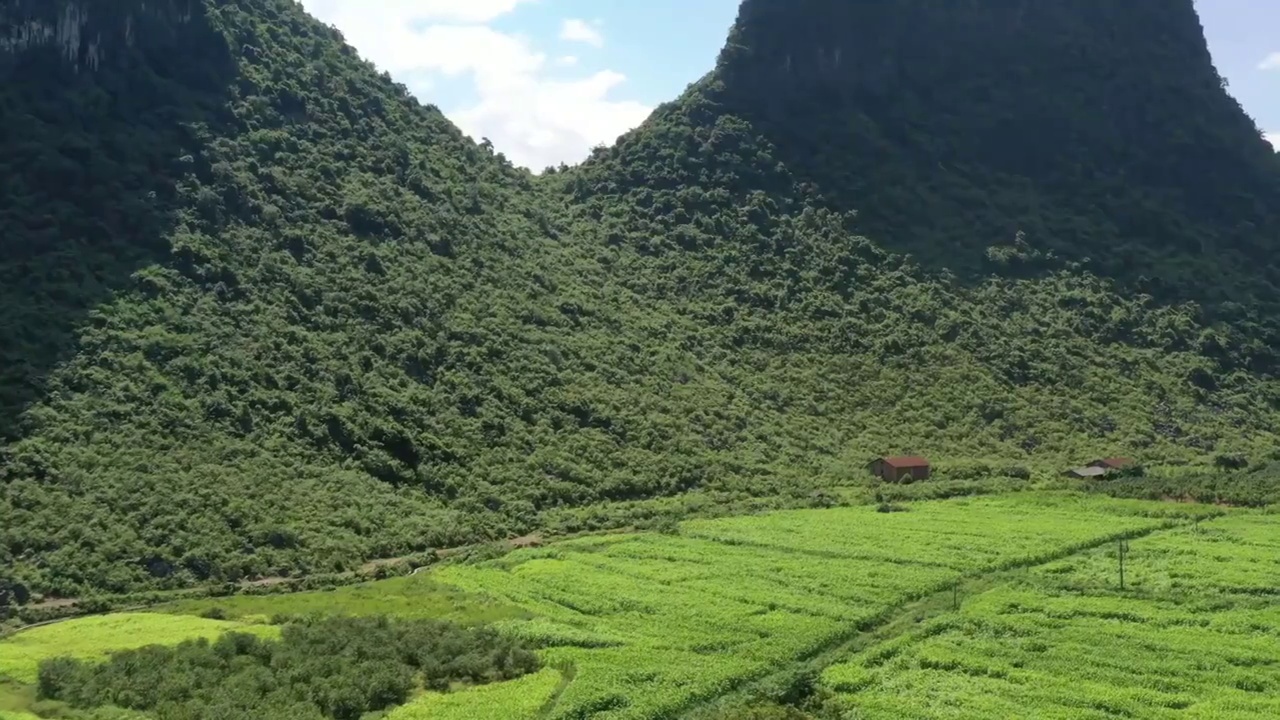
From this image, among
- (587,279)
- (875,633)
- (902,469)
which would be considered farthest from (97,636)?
(587,279)

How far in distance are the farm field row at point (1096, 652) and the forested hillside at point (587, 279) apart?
28433mm

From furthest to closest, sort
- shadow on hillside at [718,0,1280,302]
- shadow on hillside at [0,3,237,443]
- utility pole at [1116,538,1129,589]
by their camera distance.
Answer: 1. shadow on hillside at [718,0,1280,302]
2. shadow on hillside at [0,3,237,443]
3. utility pole at [1116,538,1129,589]

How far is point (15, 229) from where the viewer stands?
73.8m

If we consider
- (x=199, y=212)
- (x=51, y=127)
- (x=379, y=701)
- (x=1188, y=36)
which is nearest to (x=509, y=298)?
(x=199, y=212)

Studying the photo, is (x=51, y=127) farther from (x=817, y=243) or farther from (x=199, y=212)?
(x=817, y=243)

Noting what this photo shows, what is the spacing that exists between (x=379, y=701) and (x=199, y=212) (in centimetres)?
5469

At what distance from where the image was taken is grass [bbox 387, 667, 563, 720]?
35.6 meters

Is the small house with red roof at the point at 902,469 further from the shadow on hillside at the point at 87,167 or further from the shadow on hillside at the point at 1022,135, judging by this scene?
the shadow on hillside at the point at 87,167

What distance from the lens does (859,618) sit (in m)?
45.3

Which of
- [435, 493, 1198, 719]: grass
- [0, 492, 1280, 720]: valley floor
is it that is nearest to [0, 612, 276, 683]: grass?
[0, 492, 1280, 720]: valley floor

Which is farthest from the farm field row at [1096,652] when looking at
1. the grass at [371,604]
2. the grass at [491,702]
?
the grass at [371,604]

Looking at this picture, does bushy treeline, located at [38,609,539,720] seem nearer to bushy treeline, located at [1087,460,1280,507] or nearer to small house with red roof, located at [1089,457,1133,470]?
bushy treeline, located at [1087,460,1280,507]

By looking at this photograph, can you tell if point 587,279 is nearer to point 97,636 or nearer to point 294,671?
point 97,636

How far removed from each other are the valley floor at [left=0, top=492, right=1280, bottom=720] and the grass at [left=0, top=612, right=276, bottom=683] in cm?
13
